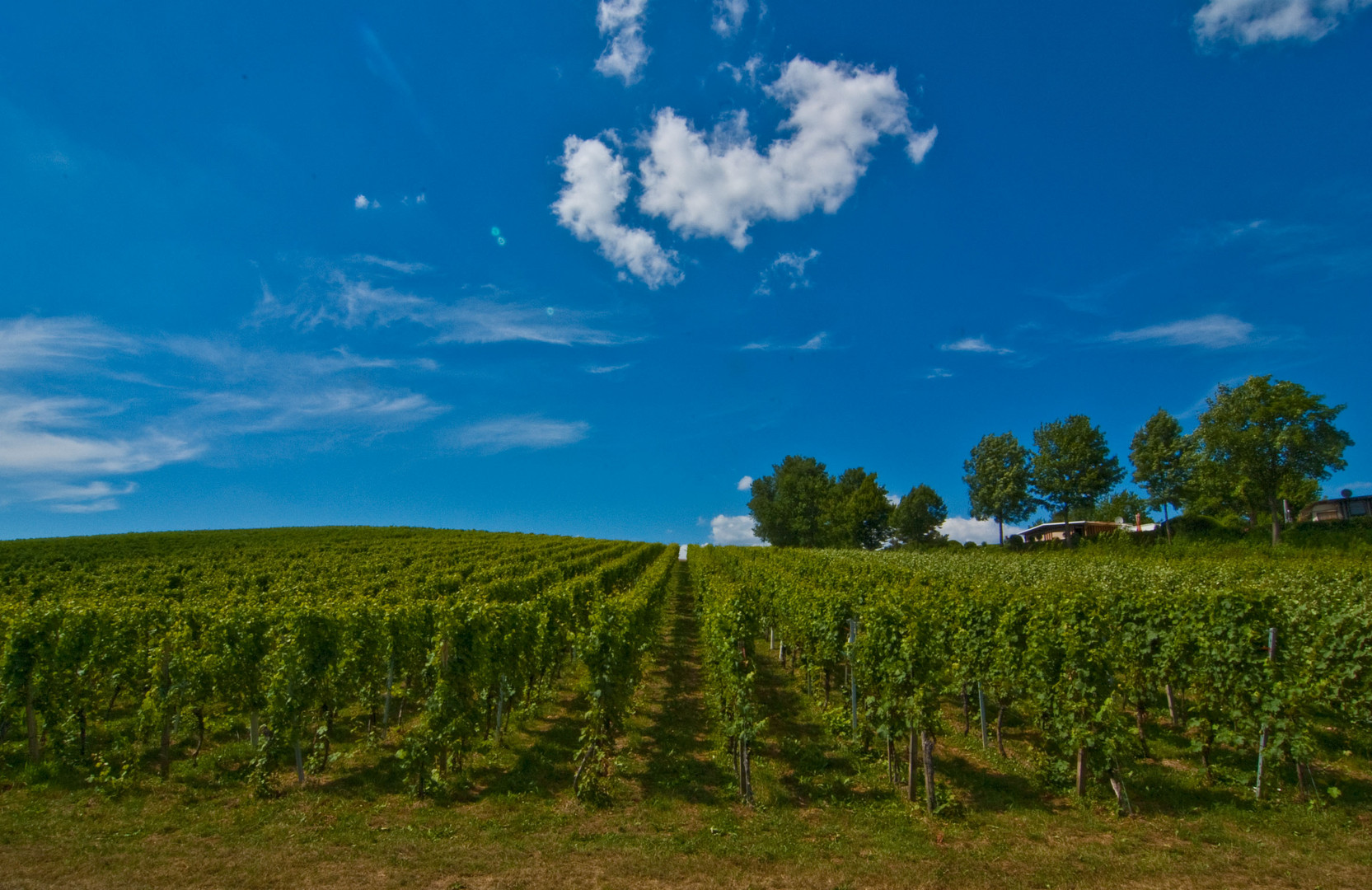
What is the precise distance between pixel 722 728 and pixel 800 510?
283 ft

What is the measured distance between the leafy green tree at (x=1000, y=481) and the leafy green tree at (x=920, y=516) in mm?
11811

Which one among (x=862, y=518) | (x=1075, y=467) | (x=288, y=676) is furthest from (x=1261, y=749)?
(x=862, y=518)

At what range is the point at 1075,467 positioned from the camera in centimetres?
6291

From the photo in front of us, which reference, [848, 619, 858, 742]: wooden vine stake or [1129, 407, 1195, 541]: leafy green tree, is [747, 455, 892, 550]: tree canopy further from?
[848, 619, 858, 742]: wooden vine stake

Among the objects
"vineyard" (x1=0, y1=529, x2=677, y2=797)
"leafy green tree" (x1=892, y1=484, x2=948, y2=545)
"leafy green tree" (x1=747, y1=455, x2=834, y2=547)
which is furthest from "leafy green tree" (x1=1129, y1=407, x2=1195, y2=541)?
"vineyard" (x1=0, y1=529, x2=677, y2=797)

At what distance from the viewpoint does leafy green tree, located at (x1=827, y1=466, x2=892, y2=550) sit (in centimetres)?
8556

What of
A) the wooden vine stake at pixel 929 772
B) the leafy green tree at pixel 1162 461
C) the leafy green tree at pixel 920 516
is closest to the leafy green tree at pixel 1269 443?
the leafy green tree at pixel 1162 461

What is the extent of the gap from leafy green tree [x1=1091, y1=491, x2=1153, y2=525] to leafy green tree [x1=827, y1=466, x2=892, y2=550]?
36.1m

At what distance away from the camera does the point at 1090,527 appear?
282ft

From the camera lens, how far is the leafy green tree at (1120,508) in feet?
309

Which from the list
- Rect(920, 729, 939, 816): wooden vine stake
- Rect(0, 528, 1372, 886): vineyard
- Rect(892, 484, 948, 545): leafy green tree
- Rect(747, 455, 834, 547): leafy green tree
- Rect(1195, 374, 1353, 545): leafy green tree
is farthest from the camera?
Rect(747, 455, 834, 547): leafy green tree

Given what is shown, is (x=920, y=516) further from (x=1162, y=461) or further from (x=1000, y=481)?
(x=1162, y=461)

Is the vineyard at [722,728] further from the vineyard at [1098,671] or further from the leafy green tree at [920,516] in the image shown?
the leafy green tree at [920,516]

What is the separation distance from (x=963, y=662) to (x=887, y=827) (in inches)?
191
